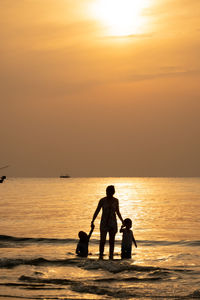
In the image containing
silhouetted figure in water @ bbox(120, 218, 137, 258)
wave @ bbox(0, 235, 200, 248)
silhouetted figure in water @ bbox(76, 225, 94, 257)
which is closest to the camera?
silhouetted figure in water @ bbox(120, 218, 137, 258)

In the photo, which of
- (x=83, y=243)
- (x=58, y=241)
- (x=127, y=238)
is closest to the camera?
(x=127, y=238)

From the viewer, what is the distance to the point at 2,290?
11.3 metres

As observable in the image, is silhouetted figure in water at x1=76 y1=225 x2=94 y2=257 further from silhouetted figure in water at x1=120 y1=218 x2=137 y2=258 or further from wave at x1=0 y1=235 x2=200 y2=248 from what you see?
wave at x1=0 y1=235 x2=200 y2=248

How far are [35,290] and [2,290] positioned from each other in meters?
0.74

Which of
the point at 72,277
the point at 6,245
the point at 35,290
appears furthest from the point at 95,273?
the point at 6,245

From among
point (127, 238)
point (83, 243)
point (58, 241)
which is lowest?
point (58, 241)

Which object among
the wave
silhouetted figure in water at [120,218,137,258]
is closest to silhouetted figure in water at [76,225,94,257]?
silhouetted figure in water at [120,218,137,258]

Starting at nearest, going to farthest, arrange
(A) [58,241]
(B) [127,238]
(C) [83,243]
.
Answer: (B) [127,238] < (C) [83,243] < (A) [58,241]

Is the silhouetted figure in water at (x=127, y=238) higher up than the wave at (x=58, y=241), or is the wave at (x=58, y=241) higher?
the silhouetted figure in water at (x=127, y=238)

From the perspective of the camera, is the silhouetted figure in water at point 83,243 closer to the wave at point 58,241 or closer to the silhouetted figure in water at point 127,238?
the silhouetted figure in water at point 127,238

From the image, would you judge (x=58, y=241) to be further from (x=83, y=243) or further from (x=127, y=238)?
(x=127, y=238)

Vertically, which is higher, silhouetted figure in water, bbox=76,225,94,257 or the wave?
silhouetted figure in water, bbox=76,225,94,257

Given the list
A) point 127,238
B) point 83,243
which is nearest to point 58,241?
point 83,243

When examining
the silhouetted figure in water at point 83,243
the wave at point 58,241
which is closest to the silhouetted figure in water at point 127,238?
the silhouetted figure in water at point 83,243
